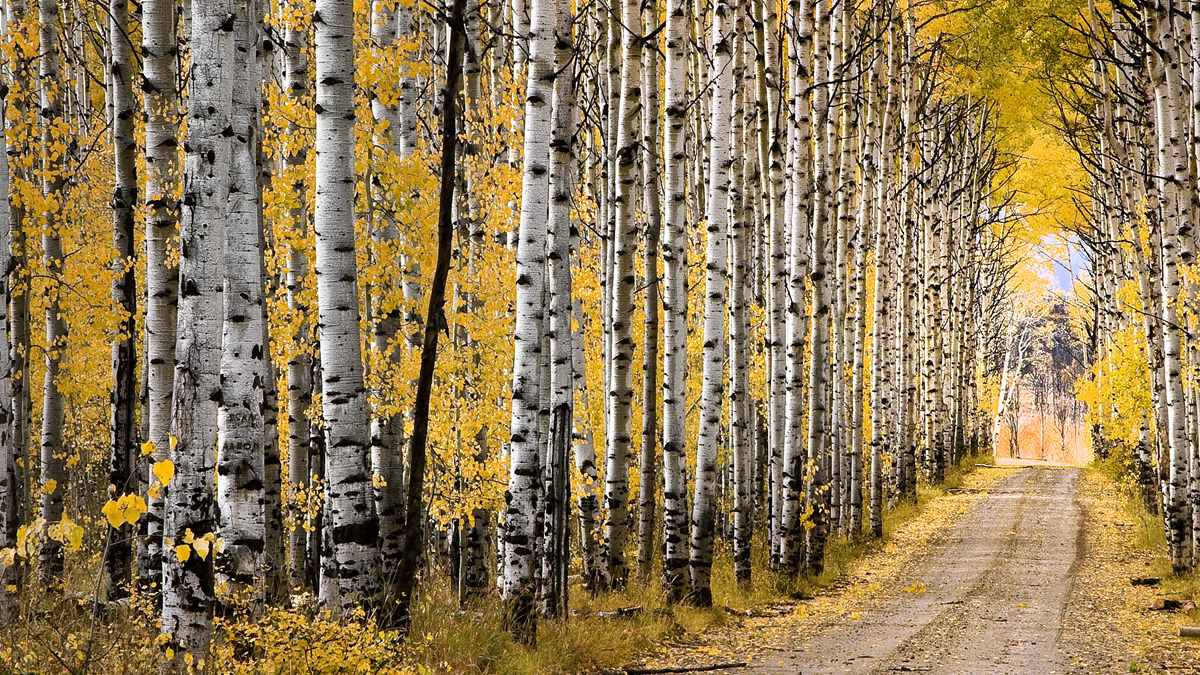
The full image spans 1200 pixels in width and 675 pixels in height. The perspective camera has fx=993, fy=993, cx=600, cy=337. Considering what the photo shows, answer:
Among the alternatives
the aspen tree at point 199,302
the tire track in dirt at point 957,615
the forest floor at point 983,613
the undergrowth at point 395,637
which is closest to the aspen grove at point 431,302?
the aspen tree at point 199,302

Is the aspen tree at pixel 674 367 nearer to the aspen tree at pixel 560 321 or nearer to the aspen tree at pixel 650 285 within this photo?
the aspen tree at pixel 650 285

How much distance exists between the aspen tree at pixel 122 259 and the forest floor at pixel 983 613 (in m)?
5.02

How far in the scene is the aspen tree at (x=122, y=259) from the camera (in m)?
8.34

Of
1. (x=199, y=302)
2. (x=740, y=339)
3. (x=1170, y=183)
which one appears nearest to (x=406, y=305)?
(x=740, y=339)

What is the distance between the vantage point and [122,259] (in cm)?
892

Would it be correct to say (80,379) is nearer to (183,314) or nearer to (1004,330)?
(183,314)

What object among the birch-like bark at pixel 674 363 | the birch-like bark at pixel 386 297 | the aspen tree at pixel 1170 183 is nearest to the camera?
the birch-like bark at pixel 386 297

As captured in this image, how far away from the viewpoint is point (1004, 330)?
52.9m

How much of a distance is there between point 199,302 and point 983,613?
30.6 ft

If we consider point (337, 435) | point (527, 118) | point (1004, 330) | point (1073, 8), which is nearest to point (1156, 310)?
point (1073, 8)

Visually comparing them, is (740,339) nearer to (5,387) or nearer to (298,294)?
(298,294)

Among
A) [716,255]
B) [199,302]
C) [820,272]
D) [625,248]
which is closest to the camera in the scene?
[199,302]

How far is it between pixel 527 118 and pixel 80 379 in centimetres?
959

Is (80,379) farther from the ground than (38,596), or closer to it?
farther from the ground
